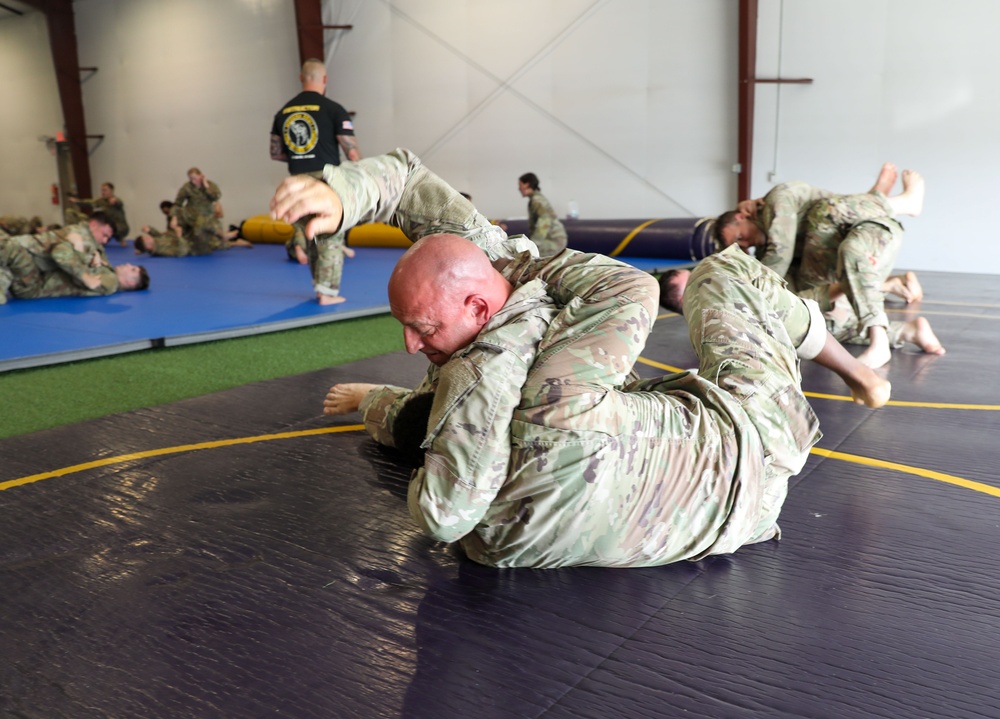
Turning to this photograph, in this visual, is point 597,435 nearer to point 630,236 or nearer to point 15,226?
point 630,236

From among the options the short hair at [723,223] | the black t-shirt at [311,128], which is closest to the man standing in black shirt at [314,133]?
the black t-shirt at [311,128]

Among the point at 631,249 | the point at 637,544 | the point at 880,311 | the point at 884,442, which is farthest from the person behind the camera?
the point at 631,249

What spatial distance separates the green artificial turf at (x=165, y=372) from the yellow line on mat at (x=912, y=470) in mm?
2861

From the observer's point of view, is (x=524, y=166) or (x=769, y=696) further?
(x=524, y=166)

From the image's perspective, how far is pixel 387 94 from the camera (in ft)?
44.2

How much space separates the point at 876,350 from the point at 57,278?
686 cm

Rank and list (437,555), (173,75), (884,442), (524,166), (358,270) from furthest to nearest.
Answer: (173,75) → (524,166) → (358,270) → (884,442) → (437,555)

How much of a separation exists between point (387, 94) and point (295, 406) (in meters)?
10.8

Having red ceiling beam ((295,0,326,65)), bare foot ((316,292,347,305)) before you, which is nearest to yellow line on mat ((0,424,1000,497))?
bare foot ((316,292,347,305))

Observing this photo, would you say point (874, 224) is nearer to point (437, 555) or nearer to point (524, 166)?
point (437, 555)

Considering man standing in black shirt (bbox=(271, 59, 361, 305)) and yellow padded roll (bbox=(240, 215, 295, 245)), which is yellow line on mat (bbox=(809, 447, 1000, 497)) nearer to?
man standing in black shirt (bbox=(271, 59, 361, 305))

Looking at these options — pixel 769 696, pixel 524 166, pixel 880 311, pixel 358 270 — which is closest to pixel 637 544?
pixel 769 696

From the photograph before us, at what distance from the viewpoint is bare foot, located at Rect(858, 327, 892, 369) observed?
435cm

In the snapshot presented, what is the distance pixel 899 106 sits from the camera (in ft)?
30.3
